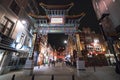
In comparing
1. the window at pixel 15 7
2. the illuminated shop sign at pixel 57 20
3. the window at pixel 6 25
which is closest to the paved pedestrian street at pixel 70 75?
the window at pixel 6 25

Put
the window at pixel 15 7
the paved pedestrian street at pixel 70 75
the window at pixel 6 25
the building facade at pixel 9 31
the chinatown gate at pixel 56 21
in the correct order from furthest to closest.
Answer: the chinatown gate at pixel 56 21
the window at pixel 15 7
the window at pixel 6 25
the building facade at pixel 9 31
the paved pedestrian street at pixel 70 75

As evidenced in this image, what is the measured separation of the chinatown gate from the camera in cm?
1405

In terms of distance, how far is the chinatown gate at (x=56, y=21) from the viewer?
46.1ft

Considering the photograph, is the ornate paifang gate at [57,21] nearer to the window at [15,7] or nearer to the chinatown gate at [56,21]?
the chinatown gate at [56,21]

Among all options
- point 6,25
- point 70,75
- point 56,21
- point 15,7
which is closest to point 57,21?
point 56,21

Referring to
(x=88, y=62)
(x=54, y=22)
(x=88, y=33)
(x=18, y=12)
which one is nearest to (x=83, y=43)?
(x=88, y=33)

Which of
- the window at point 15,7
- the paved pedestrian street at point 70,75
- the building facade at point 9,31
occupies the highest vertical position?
the window at point 15,7

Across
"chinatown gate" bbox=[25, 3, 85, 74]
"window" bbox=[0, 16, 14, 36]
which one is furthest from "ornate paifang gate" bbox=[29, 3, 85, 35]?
"window" bbox=[0, 16, 14, 36]

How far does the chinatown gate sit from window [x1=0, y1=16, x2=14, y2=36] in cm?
448

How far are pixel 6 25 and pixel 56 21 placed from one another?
27.9 feet

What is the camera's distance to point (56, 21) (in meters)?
14.2

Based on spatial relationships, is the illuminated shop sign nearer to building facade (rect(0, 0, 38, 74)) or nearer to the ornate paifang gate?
the ornate paifang gate

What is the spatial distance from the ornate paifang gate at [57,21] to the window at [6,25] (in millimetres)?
4663

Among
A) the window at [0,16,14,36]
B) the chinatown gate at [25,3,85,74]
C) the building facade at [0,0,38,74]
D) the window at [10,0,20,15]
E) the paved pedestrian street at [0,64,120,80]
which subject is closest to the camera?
the paved pedestrian street at [0,64,120,80]
